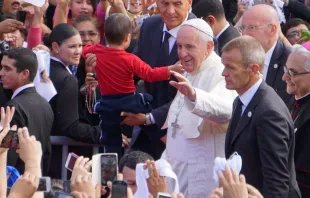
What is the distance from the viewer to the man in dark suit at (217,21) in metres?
9.52

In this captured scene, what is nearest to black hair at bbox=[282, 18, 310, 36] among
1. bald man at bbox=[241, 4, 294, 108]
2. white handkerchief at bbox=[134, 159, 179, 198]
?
bald man at bbox=[241, 4, 294, 108]

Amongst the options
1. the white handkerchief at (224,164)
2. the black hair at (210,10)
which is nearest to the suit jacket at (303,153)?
the white handkerchief at (224,164)

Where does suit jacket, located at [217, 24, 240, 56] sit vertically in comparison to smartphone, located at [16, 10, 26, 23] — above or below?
below

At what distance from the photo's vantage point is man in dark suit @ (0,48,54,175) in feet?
29.7

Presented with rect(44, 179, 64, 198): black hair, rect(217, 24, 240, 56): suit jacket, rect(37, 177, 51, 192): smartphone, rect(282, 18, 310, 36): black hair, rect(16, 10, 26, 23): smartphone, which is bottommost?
rect(44, 179, 64, 198): black hair

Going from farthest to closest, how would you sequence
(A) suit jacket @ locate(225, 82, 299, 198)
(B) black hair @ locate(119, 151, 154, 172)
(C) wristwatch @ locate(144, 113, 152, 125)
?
(C) wristwatch @ locate(144, 113, 152, 125) < (B) black hair @ locate(119, 151, 154, 172) < (A) suit jacket @ locate(225, 82, 299, 198)

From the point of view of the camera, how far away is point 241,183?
5.34 metres

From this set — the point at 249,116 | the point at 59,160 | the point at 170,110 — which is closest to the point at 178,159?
the point at 170,110

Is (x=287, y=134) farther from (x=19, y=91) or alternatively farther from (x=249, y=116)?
(x=19, y=91)

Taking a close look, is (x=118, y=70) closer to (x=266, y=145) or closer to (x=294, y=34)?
(x=266, y=145)

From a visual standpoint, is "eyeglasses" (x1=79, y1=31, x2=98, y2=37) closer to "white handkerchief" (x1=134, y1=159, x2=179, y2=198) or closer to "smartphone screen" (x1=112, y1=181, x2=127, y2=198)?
"white handkerchief" (x1=134, y1=159, x2=179, y2=198)

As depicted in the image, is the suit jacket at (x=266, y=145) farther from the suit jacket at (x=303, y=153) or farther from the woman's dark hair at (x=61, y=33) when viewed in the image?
the woman's dark hair at (x=61, y=33)

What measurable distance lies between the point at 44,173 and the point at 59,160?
0.45 meters

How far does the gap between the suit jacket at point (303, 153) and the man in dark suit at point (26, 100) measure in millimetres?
2362
